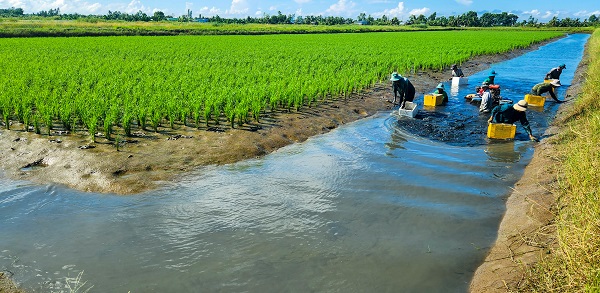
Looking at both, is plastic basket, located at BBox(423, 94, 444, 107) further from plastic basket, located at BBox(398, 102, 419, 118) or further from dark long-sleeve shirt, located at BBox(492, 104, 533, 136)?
dark long-sleeve shirt, located at BBox(492, 104, 533, 136)

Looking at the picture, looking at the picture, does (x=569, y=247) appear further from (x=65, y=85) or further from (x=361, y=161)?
(x=65, y=85)

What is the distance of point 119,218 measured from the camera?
17.4ft

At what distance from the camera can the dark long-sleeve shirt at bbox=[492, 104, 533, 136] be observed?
8.64 meters

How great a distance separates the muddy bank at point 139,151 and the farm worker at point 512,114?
141 inches

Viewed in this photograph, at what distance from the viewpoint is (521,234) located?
4.64 m

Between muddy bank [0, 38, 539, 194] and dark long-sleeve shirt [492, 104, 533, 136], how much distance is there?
3.55 m

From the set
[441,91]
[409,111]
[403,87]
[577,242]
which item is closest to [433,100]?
[441,91]

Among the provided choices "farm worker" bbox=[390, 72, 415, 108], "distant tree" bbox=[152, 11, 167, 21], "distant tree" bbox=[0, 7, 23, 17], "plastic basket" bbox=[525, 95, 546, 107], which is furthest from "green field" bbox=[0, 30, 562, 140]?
"distant tree" bbox=[0, 7, 23, 17]

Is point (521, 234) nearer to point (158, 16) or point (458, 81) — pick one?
point (458, 81)

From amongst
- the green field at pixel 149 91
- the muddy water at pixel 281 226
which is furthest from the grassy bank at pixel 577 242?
the green field at pixel 149 91

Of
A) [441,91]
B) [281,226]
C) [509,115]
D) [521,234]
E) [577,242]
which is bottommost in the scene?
[281,226]

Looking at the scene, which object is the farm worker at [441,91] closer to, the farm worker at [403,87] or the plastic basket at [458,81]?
the farm worker at [403,87]

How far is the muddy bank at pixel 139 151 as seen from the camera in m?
6.48

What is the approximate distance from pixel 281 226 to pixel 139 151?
3.56 metres
